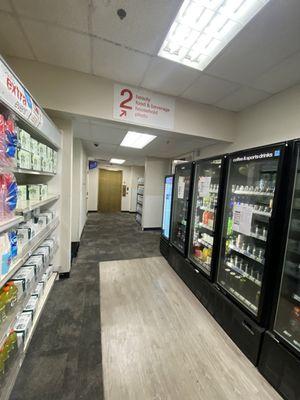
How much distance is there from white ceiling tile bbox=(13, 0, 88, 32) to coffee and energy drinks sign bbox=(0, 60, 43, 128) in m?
0.65

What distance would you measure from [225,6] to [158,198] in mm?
5085

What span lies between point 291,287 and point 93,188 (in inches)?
333

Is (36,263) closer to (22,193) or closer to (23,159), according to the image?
(22,193)

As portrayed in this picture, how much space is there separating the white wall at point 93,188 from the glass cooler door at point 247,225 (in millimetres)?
7628

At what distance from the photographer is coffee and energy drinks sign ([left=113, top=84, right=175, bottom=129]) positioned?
7.63ft

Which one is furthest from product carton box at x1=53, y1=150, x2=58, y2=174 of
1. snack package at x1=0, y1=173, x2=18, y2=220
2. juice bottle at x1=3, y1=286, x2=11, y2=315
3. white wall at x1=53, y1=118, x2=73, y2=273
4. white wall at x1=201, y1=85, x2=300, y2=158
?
white wall at x1=201, y1=85, x2=300, y2=158

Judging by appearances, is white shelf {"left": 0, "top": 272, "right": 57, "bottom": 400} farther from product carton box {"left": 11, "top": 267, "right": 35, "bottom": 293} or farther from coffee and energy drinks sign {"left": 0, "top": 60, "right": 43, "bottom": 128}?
coffee and energy drinks sign {"left": 0, "top": 60, "right": 43, "bottom": 128}

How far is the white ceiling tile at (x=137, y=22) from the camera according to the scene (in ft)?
4.17

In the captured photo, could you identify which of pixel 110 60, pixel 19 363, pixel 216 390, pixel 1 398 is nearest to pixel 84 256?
pixel 19 363

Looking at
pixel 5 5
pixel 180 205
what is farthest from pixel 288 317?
pixel 5 5

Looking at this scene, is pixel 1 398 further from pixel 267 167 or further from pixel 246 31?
pixel 246 31

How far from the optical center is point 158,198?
618 cm

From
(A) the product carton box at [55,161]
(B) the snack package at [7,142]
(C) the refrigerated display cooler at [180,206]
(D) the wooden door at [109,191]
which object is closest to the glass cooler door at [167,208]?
(C) the refrigerated display cooler at [180,206]

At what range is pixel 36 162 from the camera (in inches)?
66.3
